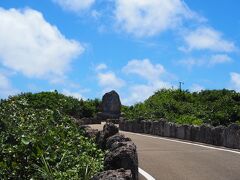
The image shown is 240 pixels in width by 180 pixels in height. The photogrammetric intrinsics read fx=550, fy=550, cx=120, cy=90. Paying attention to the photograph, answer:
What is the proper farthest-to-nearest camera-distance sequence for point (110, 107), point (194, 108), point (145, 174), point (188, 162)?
point (110, 107) → point (194, 108) → point (188, 162) → point (145, 174)

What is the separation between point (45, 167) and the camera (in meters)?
11.0

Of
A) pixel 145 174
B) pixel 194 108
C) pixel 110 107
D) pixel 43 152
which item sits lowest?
pixel 145 174

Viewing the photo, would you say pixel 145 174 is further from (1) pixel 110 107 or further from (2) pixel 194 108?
(1) pixel 110 107

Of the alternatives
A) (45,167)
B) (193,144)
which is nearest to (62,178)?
(45,167)

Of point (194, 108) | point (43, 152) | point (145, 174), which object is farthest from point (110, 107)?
point (43, 152)

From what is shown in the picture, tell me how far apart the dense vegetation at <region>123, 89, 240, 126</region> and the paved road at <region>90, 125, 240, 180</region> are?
5.43 meters

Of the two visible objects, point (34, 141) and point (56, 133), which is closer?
Answer: point (34, 141)

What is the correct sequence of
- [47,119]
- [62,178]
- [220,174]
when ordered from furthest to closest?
1. [47,119]
2. [220,174]
3. [62,178]

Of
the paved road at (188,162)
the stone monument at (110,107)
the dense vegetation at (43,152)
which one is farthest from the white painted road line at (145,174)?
the stone monument at (110,107)

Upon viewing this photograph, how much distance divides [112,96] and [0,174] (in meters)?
40.0

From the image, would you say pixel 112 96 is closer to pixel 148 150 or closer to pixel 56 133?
pixel 148 150

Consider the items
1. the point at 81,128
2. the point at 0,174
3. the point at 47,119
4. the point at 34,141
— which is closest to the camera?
the point at 0,174

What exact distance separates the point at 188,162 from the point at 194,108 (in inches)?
902

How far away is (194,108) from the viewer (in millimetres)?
38094
